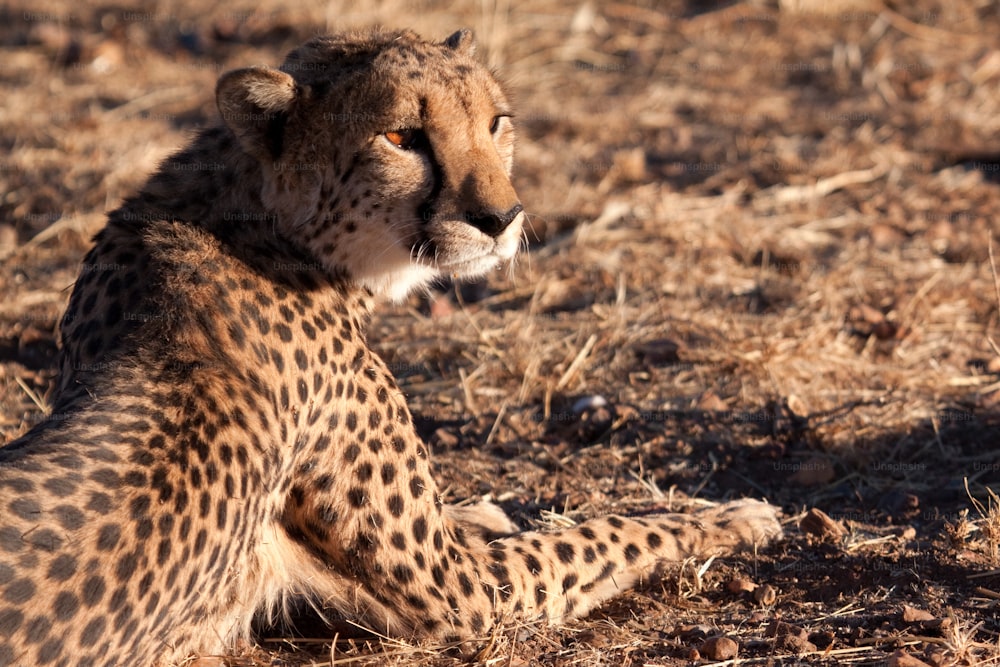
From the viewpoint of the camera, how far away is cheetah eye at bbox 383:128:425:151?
10.6ft

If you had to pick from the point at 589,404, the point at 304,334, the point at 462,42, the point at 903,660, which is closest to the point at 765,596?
the point at 903,660

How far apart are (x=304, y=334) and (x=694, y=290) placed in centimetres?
255

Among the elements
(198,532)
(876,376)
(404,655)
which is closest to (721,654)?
(404,655)

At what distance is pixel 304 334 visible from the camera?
317 cm

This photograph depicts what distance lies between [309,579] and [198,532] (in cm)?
54

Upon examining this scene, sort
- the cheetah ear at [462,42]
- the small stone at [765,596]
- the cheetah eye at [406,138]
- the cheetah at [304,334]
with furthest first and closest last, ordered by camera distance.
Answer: the cheetah ear at [462,42] → the small stone at [765,596] → the cheetah eye at [406,138] → the cheetah at [304,334]

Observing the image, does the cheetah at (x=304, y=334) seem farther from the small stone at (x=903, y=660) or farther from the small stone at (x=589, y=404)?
the small stone at (x=589, y=404)

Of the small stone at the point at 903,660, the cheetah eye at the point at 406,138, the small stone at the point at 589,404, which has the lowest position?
the small stone at the point at 903,660

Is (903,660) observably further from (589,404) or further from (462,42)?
(462,42)

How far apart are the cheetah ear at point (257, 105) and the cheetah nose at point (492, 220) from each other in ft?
1.77

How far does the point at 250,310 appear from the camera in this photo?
10.1 ft

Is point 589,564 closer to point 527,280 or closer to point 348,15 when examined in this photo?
point 527,280

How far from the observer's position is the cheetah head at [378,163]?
10.4 feet

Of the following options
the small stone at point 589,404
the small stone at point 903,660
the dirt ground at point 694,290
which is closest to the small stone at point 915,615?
the dirt ground at point 694,290
